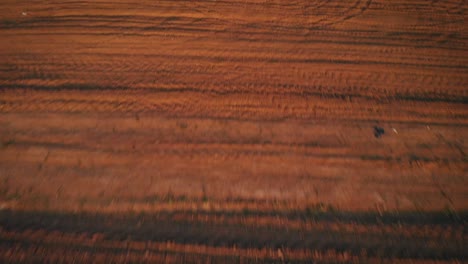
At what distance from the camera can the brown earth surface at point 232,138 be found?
39.1 inches

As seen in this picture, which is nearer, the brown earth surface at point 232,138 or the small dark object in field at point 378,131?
the brown earth surface at point 232,138

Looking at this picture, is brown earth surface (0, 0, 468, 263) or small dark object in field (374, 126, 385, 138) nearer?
brown earth surface (0, 0, 468, 263)

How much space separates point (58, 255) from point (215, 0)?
2.21 meters

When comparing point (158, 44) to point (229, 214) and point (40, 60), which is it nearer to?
point (40, 60)

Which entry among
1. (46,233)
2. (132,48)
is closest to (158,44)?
(132,48)

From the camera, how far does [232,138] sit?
130 cm

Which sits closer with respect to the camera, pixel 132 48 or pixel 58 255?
pixel 58 255

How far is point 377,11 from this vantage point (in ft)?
7.21

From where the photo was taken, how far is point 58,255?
3.09ft

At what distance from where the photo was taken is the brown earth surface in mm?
994

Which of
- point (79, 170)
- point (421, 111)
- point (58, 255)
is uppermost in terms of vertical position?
point (421, 111)

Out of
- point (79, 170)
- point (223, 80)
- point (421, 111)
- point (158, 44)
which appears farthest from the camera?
point (158, 44)

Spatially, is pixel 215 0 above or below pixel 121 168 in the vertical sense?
above

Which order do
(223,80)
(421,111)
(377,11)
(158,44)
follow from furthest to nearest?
(377,11) → (158,44) → (223,80) → (421,111)
